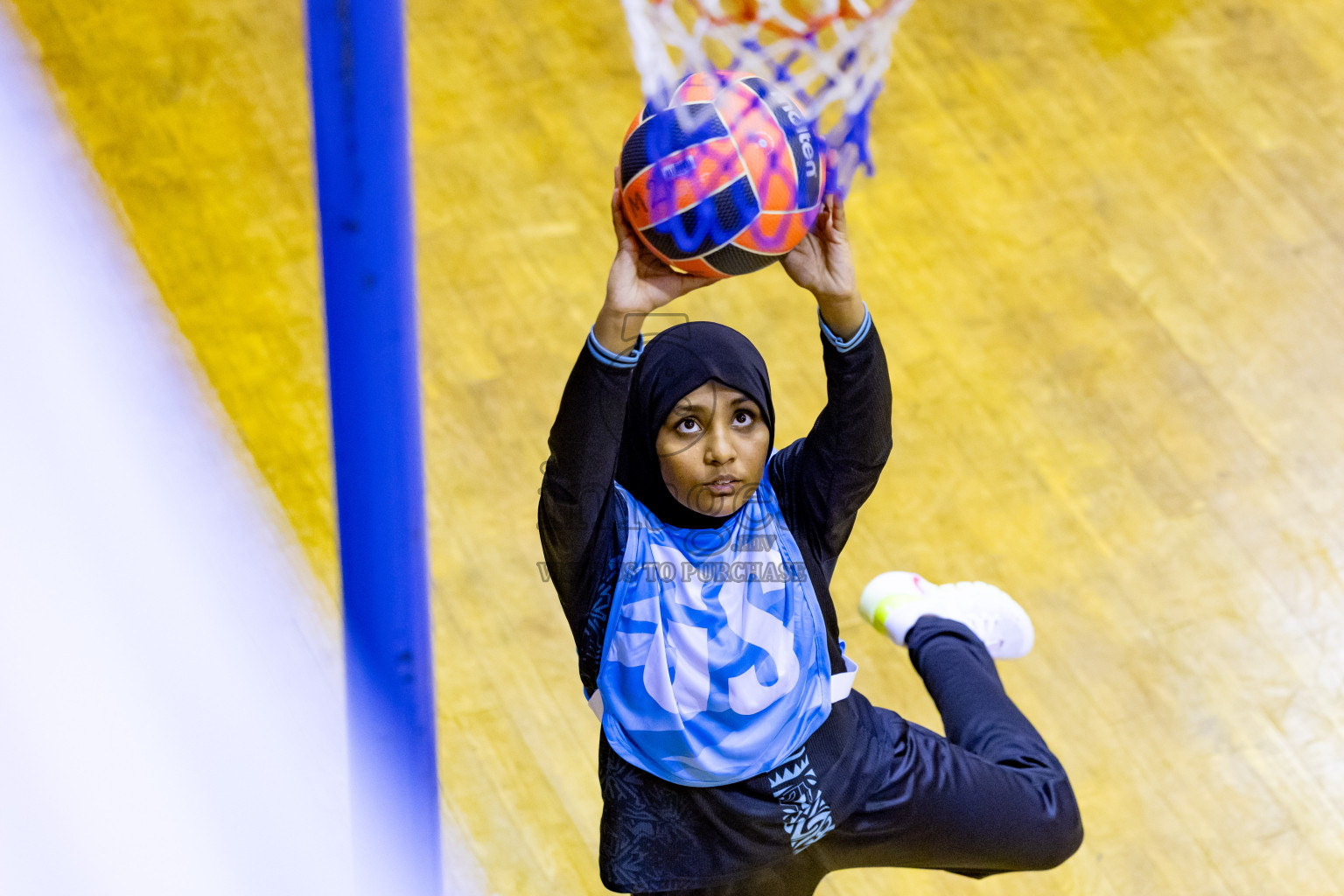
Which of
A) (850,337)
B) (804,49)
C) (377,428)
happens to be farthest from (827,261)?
(377,428)

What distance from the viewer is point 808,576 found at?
6.19ft

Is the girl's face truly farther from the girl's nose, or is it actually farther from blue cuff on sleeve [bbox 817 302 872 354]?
blue cuff on sleeve [bbox 817 302 872 354]

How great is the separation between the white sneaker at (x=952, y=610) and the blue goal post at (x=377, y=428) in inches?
41.3

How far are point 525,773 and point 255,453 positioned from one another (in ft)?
2.86

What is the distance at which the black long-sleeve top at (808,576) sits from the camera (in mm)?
1757

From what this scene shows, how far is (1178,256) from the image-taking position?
3355 millimetres

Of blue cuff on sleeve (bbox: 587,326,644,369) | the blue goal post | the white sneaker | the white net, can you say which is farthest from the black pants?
the white net

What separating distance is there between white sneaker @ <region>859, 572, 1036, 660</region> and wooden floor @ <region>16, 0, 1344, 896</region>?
213 millimetres

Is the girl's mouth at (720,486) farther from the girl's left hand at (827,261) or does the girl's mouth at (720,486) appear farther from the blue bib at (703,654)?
the girl's left hand at (827,261)

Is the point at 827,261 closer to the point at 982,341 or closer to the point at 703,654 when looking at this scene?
the point at 703,654

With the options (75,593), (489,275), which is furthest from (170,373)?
(75,593)

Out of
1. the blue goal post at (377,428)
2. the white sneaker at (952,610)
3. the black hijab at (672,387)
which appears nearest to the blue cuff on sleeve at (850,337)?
the black hijab at (672,387)

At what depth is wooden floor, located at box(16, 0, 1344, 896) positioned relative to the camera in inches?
104

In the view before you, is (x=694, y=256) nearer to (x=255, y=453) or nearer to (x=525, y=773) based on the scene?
(x=525, y=773)
